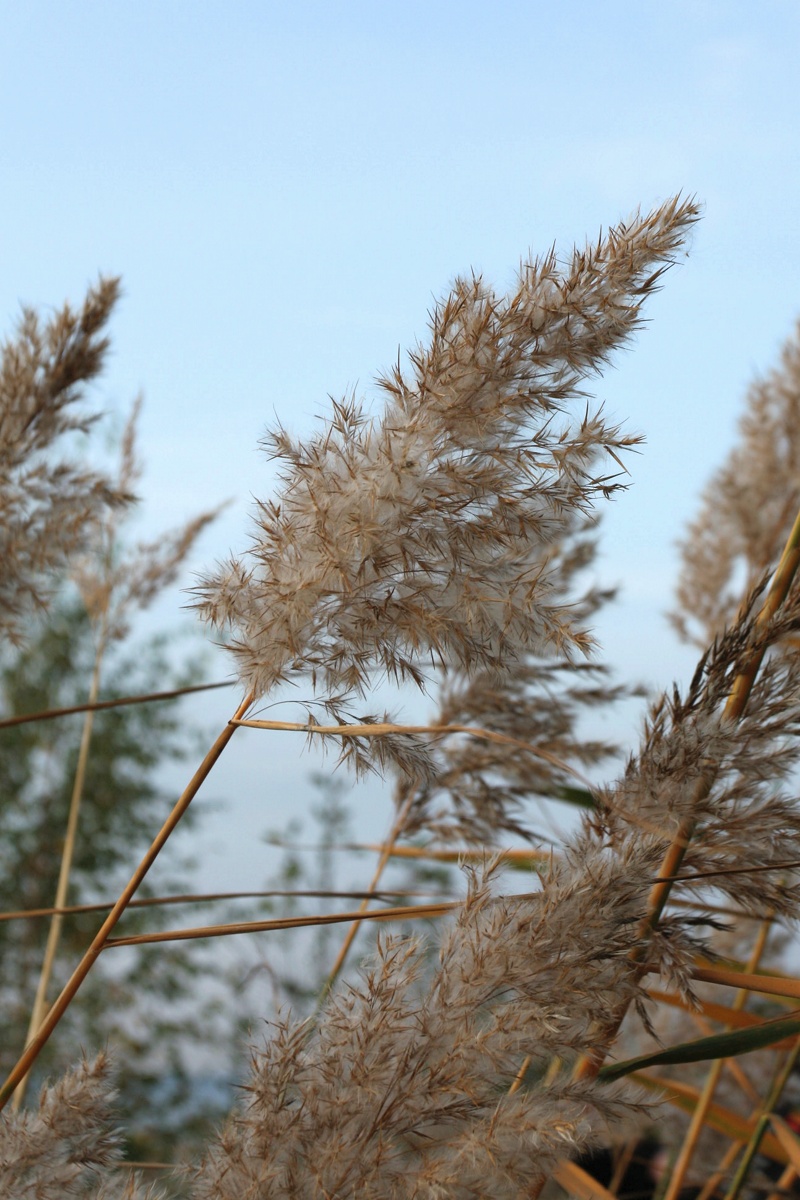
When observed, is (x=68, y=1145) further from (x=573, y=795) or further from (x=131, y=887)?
(x=573, y=795)

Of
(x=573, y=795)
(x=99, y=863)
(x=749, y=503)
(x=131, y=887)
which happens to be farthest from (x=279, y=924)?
(x=99, y=863)

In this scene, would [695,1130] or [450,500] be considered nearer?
[450,500]

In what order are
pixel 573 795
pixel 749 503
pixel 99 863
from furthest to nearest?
pixel 99 863, pixel 749 503, pixel 573 795

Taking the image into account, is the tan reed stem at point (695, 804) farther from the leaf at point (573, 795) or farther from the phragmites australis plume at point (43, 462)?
the phragmites australis plume at point (43, 462)

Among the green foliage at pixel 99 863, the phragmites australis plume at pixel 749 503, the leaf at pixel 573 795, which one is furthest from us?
the green foliage at pixel 99 863

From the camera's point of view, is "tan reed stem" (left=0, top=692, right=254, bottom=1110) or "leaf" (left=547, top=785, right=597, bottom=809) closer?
"tan reed stem" (left=0, top=692, right=254, bottom=1110)

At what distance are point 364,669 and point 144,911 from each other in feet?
25.1

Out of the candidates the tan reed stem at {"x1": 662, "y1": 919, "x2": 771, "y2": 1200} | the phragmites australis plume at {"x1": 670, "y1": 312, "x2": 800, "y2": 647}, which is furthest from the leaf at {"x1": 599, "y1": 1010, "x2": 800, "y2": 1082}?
the phragmites australis plume at {"x1": 670, "y1": 312, "x2": 800, "y2": 647}

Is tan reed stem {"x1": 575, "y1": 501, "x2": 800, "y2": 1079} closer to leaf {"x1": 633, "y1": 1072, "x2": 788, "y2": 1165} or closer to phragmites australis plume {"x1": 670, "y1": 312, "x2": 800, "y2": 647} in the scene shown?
leaf {"x1": 633, "y1": 1072, "x2": 788, "y2": 1165}

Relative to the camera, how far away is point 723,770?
82 centimetres

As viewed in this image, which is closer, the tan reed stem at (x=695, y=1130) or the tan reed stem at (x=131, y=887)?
the tan reed stem at (x=131, y=887)

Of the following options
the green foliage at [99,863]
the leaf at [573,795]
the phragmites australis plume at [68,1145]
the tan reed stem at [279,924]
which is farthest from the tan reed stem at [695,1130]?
the green foliage at [99,863]

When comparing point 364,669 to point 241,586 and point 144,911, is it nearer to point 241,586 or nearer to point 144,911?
point 241,586

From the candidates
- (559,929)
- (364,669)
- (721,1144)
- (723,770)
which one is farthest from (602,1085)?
(721,1144)
